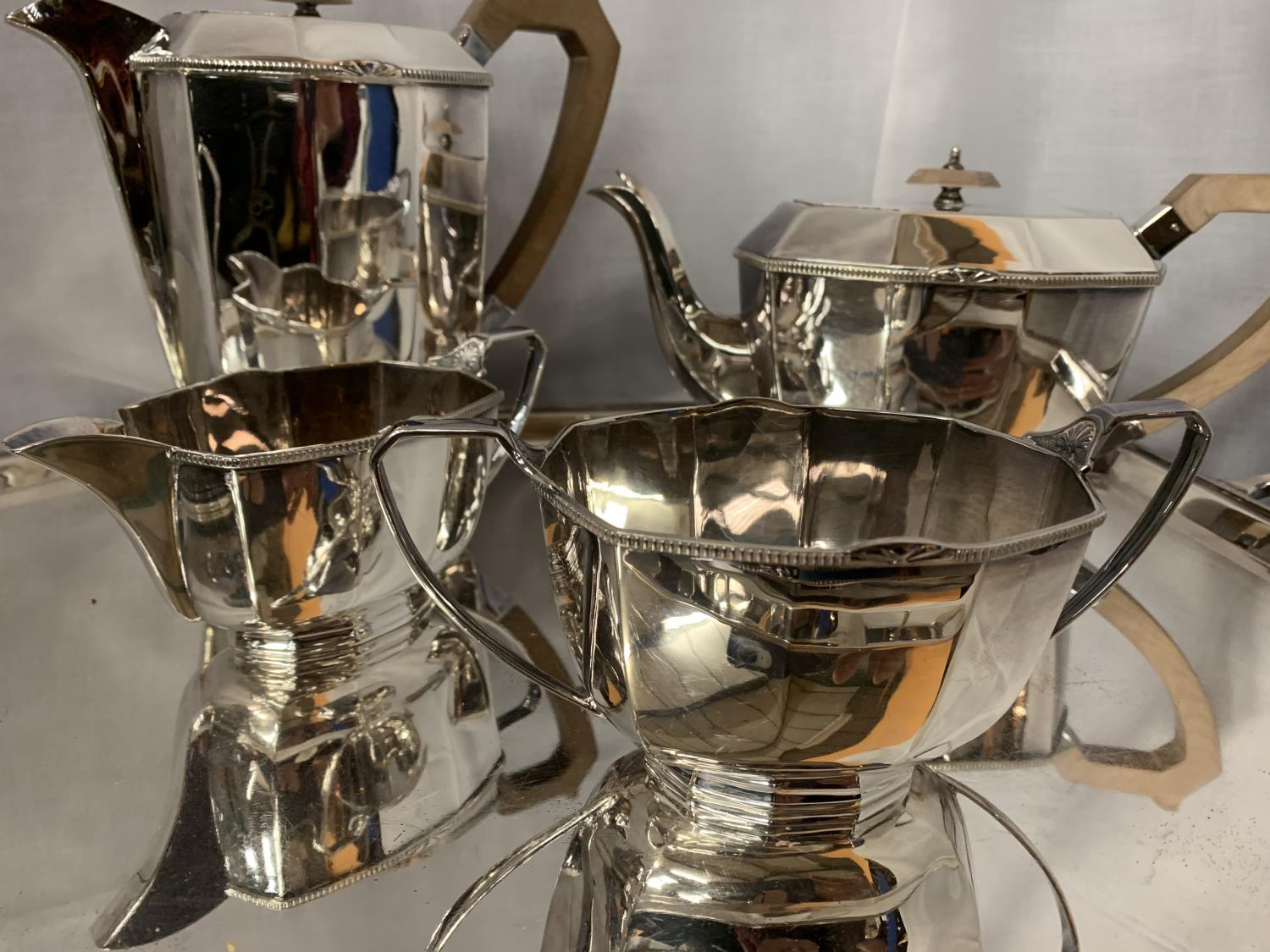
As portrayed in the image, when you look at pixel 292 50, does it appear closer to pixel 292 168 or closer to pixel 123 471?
pixel 292 168

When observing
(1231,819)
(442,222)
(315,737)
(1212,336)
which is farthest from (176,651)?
(1212,336)

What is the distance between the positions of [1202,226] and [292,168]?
0.39 meters

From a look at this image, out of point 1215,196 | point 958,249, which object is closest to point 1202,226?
point 1215,196

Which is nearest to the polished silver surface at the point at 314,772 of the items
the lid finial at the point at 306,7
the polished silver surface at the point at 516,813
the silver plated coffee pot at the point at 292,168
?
the polished silver surface at the point at 516,813

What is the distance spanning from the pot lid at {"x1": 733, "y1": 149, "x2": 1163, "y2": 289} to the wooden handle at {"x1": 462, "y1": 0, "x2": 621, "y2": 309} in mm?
125

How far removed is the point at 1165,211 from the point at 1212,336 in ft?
0.41

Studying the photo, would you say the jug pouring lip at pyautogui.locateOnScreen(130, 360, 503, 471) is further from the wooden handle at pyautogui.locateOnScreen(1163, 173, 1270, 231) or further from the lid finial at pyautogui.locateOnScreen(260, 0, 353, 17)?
the wooden handle at pyautogui.locateOnScreen(1163, 173, 1270, 231)

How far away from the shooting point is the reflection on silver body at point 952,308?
0.41 meters

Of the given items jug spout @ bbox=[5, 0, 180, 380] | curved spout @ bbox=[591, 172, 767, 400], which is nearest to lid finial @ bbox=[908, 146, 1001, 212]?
curved spout @ bbox=[591, 172, 767, 400]

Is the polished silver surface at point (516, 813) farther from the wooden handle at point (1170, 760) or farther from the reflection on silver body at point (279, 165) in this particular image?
the reflection on silver body at point (279, 165)

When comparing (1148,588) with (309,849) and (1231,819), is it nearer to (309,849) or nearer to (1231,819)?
(1231,819)

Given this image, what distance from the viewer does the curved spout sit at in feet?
1.57

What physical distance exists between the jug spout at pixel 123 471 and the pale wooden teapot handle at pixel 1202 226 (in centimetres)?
40

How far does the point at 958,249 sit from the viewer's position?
407 mm
